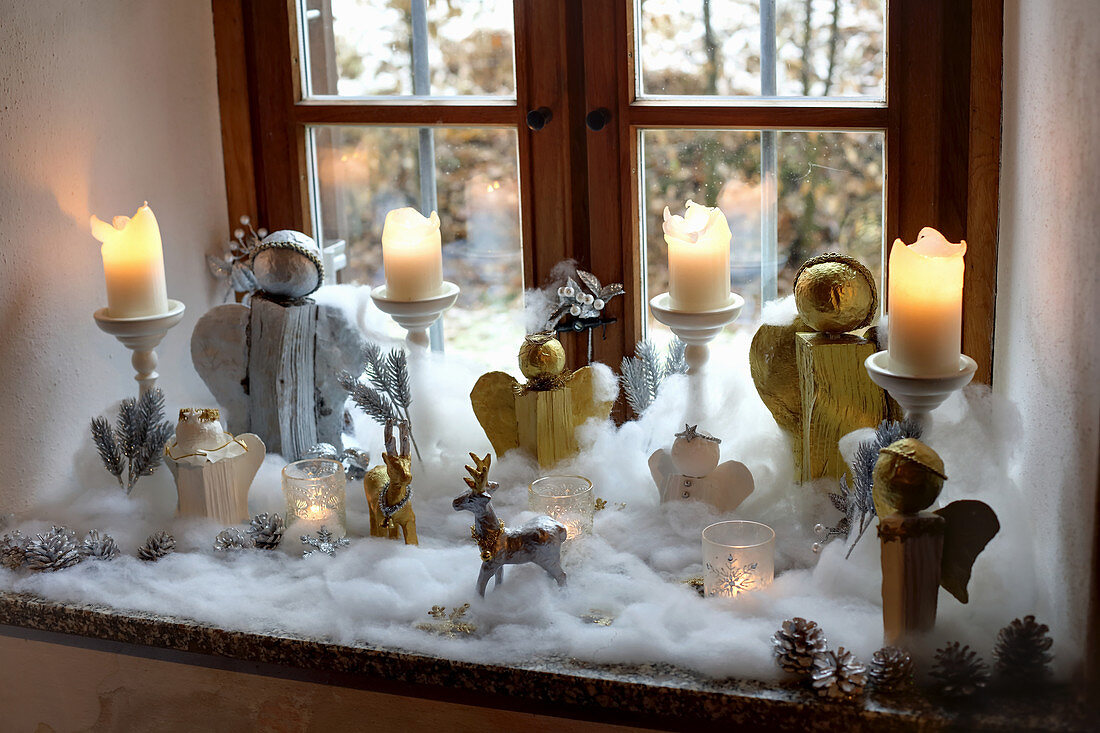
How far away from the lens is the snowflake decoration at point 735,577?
124 centimetres

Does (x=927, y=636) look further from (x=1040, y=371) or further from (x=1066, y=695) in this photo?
(x=1040, y=371)

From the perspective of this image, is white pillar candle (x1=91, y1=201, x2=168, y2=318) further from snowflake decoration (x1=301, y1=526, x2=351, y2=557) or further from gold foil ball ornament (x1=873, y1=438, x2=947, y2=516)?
gold foil ball ornament (x1=873, y1=438, x2=947, y2=516)

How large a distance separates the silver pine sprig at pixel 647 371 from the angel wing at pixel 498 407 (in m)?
0.17

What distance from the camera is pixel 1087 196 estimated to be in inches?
39.4

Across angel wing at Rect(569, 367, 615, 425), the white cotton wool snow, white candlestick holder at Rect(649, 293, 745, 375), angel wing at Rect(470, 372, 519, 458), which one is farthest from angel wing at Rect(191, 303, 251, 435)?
white candlestick holder at Rect(649, 293, 745, 375)

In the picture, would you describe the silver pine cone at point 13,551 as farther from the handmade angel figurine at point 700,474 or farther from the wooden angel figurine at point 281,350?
the handmade angel figurine at point 700,474

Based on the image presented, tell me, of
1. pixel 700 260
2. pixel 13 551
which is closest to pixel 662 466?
pixel 700 260

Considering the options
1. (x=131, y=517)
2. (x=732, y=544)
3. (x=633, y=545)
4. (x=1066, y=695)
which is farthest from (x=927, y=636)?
(x=131, y=517)

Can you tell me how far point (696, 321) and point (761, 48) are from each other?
0.41m

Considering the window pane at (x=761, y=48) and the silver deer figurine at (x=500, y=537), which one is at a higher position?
the window pane at (x=761, y=48)

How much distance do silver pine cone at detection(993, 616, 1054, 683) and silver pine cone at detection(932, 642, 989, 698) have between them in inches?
0.8

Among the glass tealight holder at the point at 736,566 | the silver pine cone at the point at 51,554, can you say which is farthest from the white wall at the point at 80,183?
the glass tealight holder at the point at 736,566

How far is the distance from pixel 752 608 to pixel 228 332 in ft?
2.73

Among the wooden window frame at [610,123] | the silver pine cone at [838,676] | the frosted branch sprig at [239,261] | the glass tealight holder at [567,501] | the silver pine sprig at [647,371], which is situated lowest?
the silver pine cone at [838,676]
